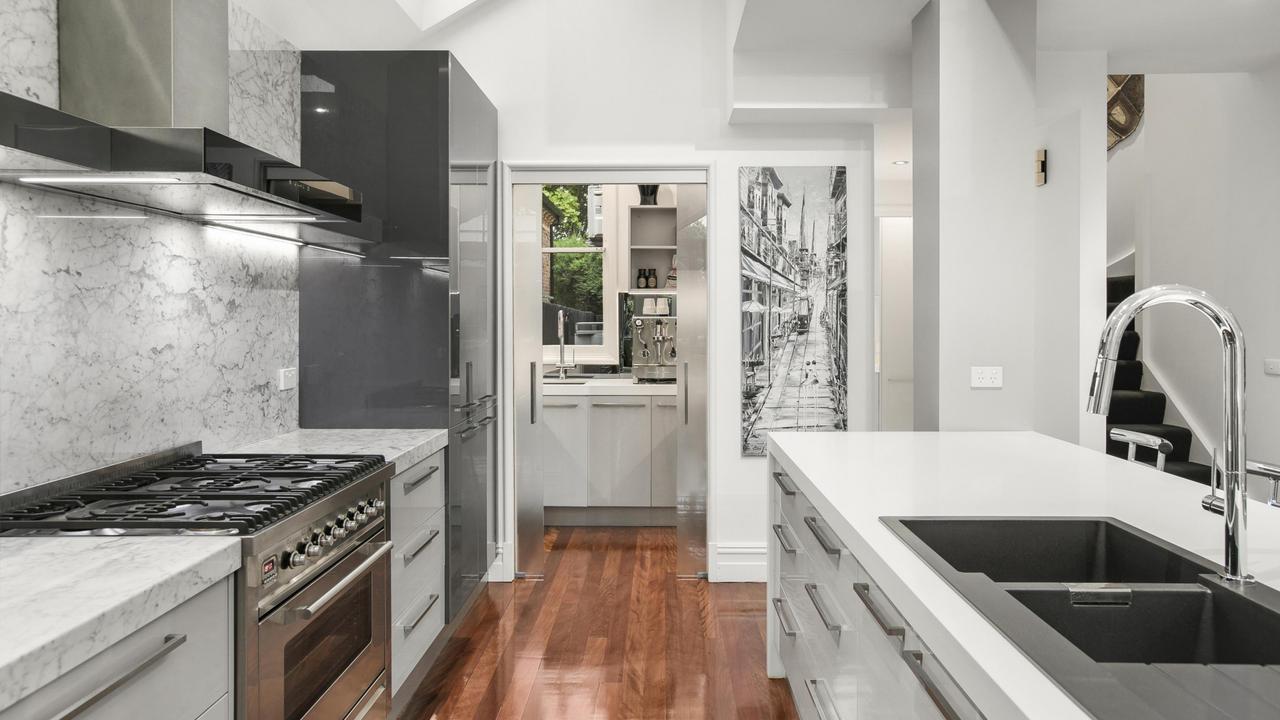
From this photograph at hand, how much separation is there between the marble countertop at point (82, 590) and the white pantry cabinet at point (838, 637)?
120 cm

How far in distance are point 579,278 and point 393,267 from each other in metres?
2.55

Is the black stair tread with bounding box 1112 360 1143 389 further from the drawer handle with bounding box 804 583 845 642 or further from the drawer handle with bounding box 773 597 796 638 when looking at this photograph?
the drawer handle with bounding box 804 583 845 642

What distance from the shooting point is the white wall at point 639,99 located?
3.69 metres

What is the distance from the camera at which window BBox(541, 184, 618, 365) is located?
17.0 feet

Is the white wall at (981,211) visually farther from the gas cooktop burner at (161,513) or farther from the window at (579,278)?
the window at (579,278)

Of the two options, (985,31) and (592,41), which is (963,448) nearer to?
(985,31)

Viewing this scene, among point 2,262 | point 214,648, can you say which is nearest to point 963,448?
point 214,648

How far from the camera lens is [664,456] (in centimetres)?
462

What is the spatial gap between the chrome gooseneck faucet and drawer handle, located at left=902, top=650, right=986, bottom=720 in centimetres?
45

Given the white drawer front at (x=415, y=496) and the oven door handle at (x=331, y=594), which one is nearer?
the oven door handle at (x=331, y=594)

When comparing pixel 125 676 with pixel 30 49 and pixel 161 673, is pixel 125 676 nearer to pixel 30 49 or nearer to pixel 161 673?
pixel 161 673

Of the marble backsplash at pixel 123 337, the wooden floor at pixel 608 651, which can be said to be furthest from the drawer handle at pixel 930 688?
the marble backsplash at pixel 123 337

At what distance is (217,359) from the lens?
2395 millimetres

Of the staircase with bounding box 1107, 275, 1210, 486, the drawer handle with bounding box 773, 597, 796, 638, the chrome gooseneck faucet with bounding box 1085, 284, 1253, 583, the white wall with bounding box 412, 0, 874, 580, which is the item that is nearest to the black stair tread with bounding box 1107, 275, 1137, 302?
the staircase with bounding box 1107, 275, 1210, 486
